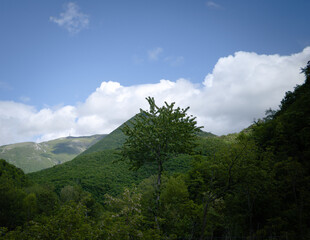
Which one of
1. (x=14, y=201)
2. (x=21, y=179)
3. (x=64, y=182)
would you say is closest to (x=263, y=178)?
(x=14, y=201)

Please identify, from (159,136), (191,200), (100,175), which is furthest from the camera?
(100,175)

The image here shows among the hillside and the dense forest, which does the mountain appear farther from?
the dense forest

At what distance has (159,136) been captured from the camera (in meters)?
13.7

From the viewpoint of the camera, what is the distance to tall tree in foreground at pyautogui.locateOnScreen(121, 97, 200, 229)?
13.7 metres

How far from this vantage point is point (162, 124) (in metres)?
14.0


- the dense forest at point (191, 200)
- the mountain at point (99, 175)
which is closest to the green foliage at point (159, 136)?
the dense forest at point (191, 200)

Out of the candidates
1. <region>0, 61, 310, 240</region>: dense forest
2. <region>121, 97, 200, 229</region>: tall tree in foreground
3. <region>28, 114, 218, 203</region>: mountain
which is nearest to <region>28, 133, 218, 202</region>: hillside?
<region>28, 114, 218, 203</region>: mountain

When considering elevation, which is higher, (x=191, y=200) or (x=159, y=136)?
(x=159, y=136)

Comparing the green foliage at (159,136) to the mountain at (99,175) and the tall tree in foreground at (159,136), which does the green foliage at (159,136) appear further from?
the mountain at (99,175)

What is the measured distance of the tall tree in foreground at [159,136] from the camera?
13.7 m

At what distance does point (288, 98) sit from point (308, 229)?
103ft

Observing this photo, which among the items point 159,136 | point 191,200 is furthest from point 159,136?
point 191,200

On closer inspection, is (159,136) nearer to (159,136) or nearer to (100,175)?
(159,136)

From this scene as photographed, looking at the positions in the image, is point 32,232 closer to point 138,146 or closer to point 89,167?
point 138,146
